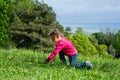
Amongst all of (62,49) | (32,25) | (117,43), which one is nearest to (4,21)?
(32,25)

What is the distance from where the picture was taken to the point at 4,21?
54.1 metres

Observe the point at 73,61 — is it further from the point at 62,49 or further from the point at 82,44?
the point at 82,44

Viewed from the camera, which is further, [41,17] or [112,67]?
[41,17]

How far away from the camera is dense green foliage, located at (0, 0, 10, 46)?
2074 inches

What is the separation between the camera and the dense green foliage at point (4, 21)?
173 feet

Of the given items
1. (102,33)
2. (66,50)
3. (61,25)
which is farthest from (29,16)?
(66,50)

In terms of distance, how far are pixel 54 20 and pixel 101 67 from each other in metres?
42.7

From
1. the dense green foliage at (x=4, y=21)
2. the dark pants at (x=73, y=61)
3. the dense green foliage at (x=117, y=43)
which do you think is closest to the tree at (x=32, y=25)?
the dense green foliage at (x=4, y=21)

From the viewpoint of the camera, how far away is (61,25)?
56812 millimetres

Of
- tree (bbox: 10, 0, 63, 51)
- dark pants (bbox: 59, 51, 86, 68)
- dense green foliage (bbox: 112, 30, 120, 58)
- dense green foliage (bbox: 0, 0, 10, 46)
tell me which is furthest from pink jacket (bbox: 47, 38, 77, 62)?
dense green foliage (bbox: 112, 30, 120, 58)

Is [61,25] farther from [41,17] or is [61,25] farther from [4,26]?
[4,26]

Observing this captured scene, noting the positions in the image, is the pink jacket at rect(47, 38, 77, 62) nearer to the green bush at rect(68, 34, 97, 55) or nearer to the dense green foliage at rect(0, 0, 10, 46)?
the dense green foliage at rect(0, 0, 10, 46)

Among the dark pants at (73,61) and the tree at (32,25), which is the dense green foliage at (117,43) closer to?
the tree at (32,25)

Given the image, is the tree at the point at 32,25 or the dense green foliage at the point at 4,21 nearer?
the tree at the point at 32,25
